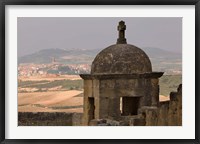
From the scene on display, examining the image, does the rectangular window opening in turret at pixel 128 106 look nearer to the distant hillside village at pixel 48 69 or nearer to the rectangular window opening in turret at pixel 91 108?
the rectangular window opening in turret at pixel 91 108

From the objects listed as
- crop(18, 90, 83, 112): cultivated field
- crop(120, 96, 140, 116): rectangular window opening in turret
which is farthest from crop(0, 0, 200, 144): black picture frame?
crop(120, 96, 140, 116): rectangular window opening in turret

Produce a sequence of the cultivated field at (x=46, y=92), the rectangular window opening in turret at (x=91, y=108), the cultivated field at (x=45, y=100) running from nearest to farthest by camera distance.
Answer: the cultivated field at (x=46, y=92) → the cultivated field at (x=45, y=100) → the rectangular window opening in turret at (x=91, y=108)

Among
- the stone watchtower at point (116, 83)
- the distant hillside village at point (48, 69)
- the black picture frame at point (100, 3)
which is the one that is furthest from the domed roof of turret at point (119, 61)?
the black picture frame at point (100, 3)

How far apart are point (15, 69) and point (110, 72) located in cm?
623

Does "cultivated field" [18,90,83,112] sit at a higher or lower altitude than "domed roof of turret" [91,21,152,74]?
lower

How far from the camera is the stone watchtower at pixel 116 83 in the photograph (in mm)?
14539

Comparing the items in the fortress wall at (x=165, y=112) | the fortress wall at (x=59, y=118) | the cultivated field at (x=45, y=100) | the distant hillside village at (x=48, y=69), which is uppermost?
the distant hillside village at (x=48, y=69)

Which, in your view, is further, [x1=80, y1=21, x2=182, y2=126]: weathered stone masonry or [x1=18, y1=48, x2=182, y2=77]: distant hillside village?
[x1=80, y1=21, x2=182, y2=126]: weathered stone masonry

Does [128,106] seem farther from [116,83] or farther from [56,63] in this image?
[56,63]

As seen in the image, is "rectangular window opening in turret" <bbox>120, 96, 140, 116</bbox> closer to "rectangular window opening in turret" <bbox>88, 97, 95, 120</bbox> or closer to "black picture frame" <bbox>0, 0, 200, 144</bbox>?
"rectangular window opening in turret" <bbox>88, 97, 95, 120</bbox>

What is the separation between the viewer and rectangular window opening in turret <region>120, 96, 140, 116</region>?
1540 cm

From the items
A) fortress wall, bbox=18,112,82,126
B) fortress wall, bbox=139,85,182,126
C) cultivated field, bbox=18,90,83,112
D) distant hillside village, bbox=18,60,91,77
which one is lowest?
fortress wall, bbox=18,112,82,126

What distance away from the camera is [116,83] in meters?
14.7

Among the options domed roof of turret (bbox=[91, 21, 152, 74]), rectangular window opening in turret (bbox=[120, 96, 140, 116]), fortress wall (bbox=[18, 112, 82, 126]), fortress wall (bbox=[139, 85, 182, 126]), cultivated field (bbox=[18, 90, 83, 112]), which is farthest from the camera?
rectangular window opening in turret (bbox=[120, 96, 140, 116])
